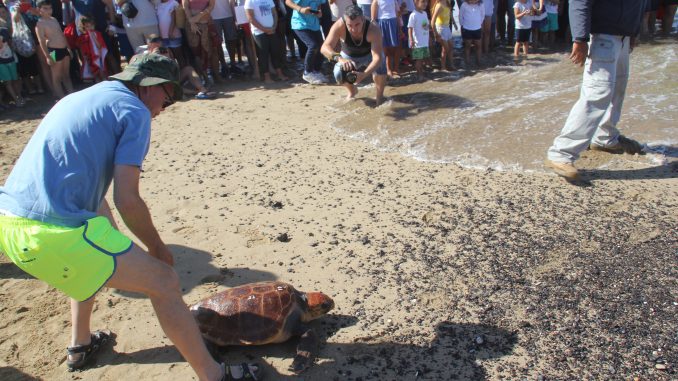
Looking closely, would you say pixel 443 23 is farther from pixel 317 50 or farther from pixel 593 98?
pixel 593 98

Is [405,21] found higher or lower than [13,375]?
higher

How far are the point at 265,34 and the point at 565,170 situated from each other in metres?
5.70

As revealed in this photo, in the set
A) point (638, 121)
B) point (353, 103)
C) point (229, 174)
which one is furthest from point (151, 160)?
point (638, 121)

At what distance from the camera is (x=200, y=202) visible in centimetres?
489

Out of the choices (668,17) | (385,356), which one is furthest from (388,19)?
(385,356)

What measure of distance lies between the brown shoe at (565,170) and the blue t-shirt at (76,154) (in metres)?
3.67

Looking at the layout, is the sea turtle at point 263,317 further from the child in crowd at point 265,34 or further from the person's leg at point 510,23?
the person's leg at point 510,23

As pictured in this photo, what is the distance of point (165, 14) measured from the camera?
27.8 ft

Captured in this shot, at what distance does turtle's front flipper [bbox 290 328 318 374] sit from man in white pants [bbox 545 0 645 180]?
290 centimetres

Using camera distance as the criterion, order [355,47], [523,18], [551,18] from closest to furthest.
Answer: [355,47] < [523,18] < [551,18]

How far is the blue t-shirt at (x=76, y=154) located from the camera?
2.25 metres

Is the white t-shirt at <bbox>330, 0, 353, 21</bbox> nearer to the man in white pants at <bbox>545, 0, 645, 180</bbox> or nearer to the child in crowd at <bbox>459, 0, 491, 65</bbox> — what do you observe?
the child in crowd at <bbox>459, 0, 491, 65</bbox>

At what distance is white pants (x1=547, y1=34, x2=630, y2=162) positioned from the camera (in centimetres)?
462

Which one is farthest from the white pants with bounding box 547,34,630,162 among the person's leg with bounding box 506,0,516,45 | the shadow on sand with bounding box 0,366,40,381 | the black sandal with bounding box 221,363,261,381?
the person's leg with bounding box 506,0,516,45
